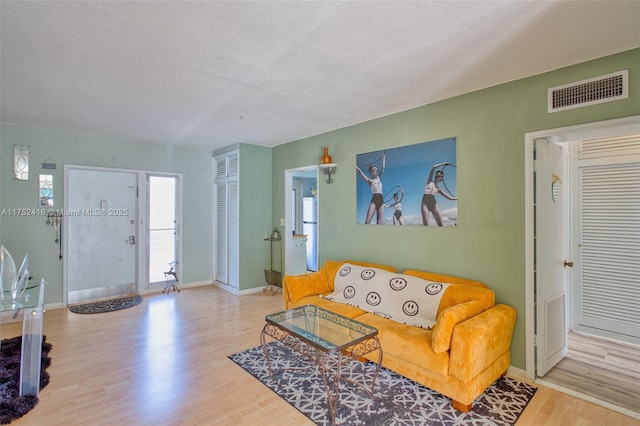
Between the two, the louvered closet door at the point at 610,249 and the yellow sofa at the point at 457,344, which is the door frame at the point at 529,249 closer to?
the yellow sofa at the point at 457,344

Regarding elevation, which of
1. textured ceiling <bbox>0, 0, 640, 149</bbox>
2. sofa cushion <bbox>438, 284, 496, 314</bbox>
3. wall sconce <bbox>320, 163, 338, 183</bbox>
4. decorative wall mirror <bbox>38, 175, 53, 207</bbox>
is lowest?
sofa cushion <bbox>438, 284, 496, 314</bbox>

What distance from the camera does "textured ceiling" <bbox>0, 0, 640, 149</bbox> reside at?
1773 mm

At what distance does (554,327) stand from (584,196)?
1.65 meters

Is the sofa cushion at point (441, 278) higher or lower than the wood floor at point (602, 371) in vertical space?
higher

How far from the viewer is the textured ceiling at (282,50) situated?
5.82 ft

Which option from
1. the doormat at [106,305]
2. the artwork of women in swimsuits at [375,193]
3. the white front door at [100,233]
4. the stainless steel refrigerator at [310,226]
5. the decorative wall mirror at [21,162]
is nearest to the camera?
the artwork of women in swimsuits at [375,193]

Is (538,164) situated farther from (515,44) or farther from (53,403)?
(53,403)

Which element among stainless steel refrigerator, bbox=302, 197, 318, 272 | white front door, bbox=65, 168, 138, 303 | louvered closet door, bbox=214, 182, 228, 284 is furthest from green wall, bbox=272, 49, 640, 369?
white front door, bbox=65, 168, 138, 303

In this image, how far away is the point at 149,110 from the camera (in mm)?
3539

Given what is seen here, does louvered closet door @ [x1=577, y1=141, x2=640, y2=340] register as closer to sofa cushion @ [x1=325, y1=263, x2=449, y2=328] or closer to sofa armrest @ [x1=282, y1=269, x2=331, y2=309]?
sofa cushion @ [x1=325, y1=263, x2=449, y2=328]

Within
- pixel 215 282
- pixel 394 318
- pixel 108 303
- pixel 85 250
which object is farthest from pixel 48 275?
pixel 394 318

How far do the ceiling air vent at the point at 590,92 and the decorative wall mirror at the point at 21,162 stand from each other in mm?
6044

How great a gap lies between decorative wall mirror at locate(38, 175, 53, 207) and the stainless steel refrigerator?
4.53 metres

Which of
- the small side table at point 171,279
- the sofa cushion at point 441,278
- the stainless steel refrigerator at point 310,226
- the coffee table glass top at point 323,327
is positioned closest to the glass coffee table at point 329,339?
the coffee table glass top at point 323,327
